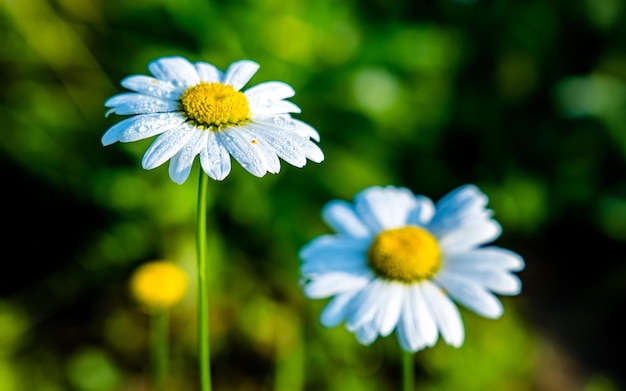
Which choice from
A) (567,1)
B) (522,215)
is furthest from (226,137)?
(567,1)

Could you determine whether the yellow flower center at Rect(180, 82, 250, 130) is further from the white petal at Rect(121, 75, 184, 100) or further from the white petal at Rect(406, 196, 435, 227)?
the white petal at Rect(406, 196, 435, 227)

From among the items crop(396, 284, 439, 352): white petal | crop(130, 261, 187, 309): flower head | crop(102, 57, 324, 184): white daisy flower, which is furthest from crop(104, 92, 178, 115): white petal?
crop(130, 261, 187, 309): flower head

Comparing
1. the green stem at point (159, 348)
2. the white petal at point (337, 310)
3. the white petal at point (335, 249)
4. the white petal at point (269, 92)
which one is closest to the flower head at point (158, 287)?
the green stem at point (159, 348)

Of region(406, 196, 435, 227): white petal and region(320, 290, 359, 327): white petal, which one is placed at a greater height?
region(406, 196, 435, 227): white petal

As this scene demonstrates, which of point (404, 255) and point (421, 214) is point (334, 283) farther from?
point (421, 214)

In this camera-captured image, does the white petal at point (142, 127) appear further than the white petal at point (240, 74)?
No

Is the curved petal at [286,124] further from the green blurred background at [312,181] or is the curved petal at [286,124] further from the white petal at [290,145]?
the green blurred background at [312,181]
